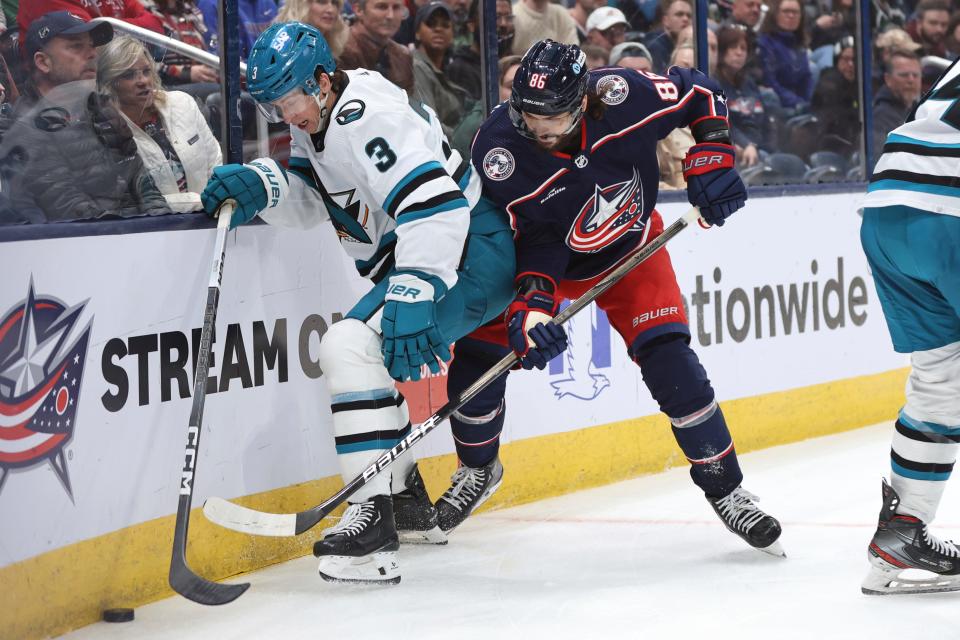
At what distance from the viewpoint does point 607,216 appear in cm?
306

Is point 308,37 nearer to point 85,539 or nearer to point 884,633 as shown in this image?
point 85,539

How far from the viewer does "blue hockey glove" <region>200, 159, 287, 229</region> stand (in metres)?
2.89

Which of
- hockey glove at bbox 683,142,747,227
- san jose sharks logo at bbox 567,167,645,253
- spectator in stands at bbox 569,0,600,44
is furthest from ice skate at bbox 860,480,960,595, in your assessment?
spectator in stands at bbox 569,0,600,44

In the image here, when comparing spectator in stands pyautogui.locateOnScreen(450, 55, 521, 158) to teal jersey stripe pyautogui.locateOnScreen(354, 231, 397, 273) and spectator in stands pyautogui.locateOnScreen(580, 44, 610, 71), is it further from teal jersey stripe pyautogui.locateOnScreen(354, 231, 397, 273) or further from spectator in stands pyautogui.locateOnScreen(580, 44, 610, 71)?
teal jersey stripe pyautogui.locateOnScreen(354, 231, 397, 273)

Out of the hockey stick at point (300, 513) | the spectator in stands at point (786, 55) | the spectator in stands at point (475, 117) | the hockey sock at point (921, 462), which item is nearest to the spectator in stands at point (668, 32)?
the spectator in stands at point (786, 55)

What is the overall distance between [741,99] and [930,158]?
2.41m

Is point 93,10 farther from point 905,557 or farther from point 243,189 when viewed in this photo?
point 905,557

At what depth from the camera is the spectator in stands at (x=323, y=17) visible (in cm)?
329

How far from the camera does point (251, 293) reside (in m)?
3.05

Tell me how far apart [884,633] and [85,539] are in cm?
160

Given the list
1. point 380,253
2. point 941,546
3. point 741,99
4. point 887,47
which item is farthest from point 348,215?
point 887,47

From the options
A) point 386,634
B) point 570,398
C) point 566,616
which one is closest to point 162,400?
point 386,634

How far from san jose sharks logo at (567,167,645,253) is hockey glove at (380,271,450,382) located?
0.50m

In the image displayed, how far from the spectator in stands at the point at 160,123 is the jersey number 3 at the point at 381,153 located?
54 cm
